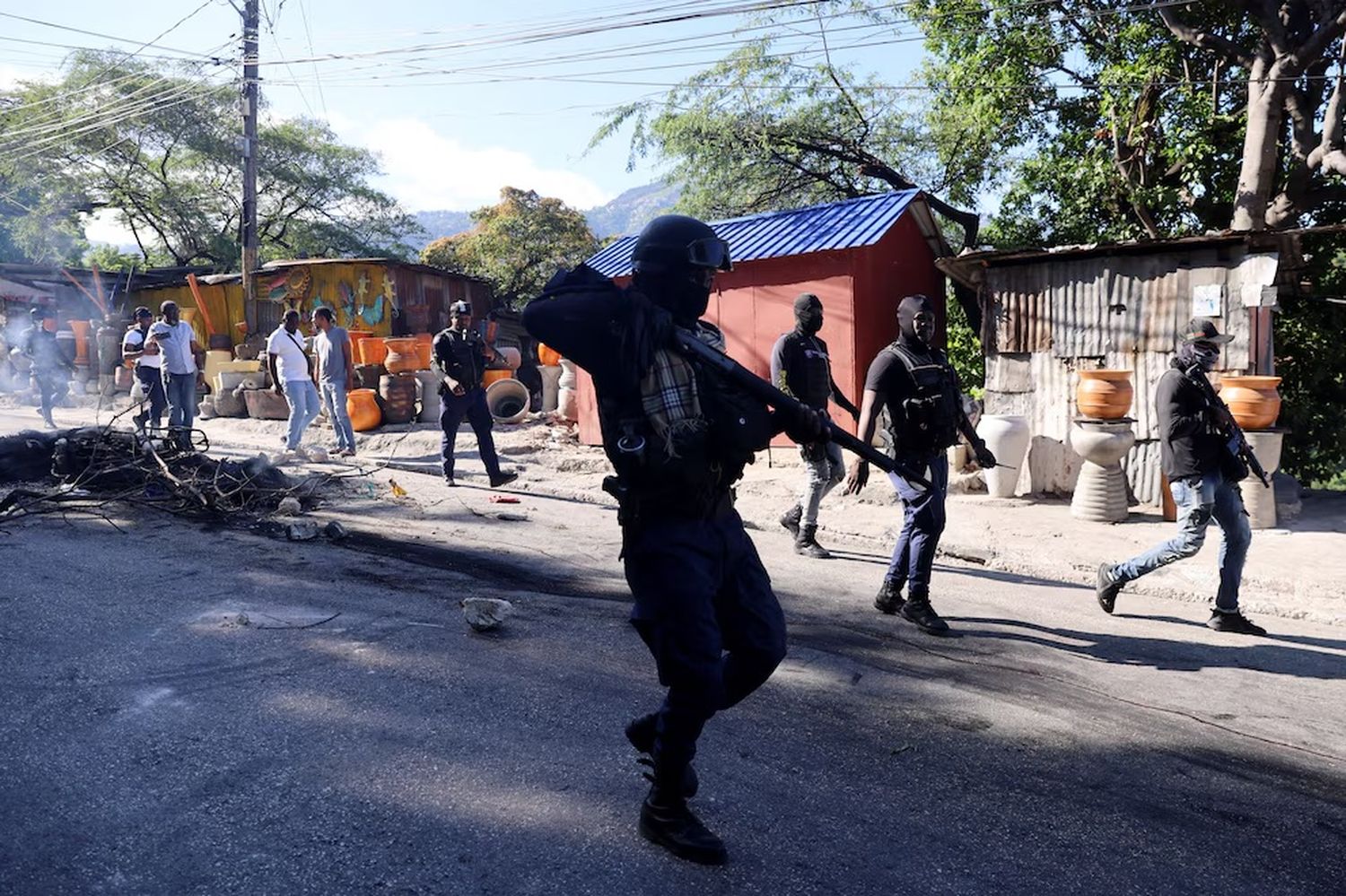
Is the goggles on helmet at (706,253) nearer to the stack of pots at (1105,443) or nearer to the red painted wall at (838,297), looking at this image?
the stack of pots at (1105,443)

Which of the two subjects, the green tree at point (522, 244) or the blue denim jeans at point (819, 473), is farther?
the green tree at point (522, 244)

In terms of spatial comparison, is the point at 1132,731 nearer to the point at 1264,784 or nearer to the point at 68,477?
the point at 1264,784

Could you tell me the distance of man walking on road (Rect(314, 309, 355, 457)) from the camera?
36.9 ft

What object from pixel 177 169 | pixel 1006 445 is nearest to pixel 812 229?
pixel 1006 445

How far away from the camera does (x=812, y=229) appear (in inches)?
489

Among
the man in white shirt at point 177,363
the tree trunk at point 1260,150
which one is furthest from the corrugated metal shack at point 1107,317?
the man in white shirt at point 177,363

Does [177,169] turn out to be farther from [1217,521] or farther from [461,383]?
[1217,521]

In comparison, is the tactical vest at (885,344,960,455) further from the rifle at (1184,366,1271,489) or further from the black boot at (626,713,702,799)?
the black boot at (626,713,702,799)

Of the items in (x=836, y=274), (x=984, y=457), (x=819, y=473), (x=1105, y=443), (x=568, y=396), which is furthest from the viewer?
(x=568, y=396)

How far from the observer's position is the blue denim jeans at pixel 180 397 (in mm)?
11062

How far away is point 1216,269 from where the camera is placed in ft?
29.2

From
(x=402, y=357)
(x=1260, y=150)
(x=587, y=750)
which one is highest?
(x=1260, y=150)

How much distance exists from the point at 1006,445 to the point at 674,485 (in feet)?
24.9

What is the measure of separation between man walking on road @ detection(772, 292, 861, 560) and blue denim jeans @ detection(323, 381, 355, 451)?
21.2 feet
